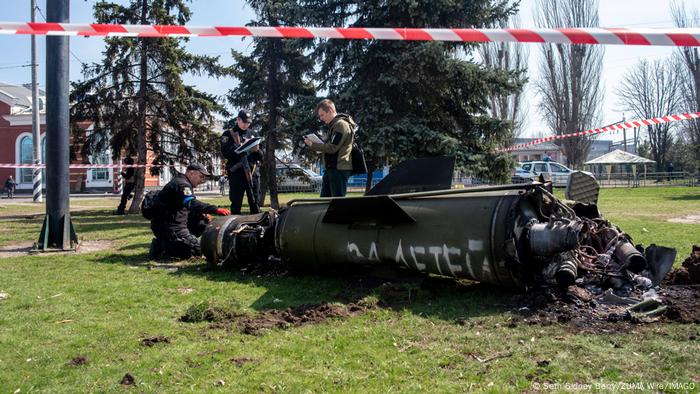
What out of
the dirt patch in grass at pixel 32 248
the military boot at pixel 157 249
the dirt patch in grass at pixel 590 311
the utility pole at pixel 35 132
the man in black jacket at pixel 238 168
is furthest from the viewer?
the utility pole at pixel 35 132

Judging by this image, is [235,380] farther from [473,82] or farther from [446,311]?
[473,82]

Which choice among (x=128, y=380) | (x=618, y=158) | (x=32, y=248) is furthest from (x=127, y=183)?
(x=618, y=158)

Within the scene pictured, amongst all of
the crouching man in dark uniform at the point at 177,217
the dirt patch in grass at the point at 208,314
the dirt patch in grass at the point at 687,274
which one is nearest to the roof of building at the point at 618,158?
the dirt patch in grass at the point at 687,274

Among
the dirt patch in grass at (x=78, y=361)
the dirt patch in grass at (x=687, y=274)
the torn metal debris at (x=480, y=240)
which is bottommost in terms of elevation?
the dirt patch in grass at (x=78, y=361)

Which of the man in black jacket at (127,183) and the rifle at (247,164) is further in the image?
the man in black jacket at (127,183)

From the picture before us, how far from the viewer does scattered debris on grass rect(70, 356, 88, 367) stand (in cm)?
352

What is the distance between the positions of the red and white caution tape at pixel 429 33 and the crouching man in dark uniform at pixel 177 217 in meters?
1.97

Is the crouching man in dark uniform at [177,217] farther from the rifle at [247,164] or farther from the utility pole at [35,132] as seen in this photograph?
the utility pole at [35,132]

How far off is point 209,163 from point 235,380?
15.8 m

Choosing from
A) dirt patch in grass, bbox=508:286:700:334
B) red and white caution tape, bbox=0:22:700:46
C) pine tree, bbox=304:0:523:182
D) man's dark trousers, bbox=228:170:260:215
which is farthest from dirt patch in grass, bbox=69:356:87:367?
pine tree, bbox=304:0:523:182

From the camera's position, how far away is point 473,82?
1382 centimetres

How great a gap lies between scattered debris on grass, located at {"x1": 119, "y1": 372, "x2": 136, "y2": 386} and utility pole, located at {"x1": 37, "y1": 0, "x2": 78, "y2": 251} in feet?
19.4

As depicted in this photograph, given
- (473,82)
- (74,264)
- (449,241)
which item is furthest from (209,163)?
(449,241)

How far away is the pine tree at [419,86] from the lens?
1296 centimetres
